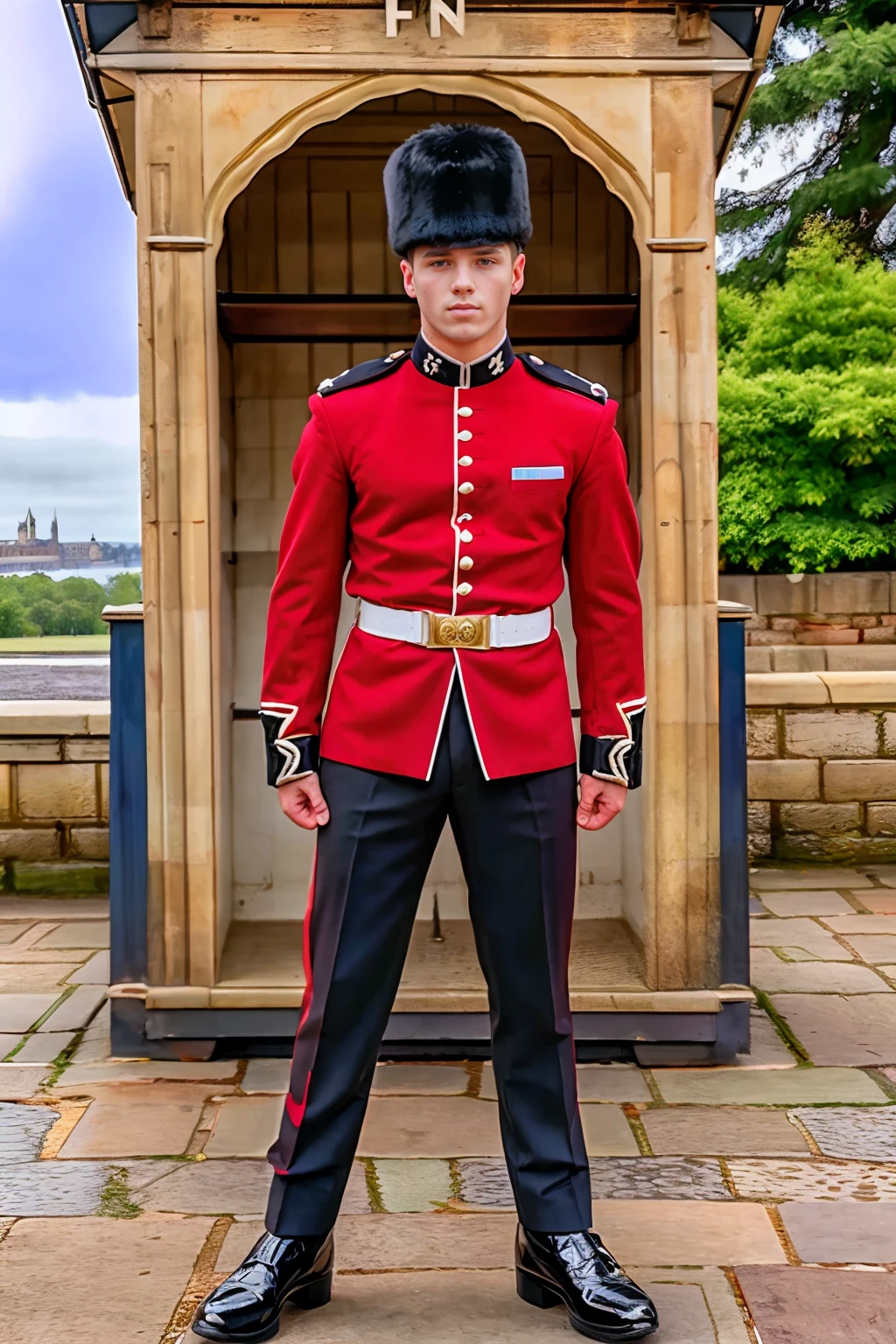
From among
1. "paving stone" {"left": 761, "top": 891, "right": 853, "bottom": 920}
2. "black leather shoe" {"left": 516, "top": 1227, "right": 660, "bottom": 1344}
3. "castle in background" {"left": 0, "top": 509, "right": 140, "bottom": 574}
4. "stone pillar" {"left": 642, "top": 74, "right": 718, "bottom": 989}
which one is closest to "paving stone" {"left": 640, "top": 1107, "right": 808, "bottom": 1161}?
"stone pillar" {"left": 642, "top": 74, "right": 718, "bottom": 989}

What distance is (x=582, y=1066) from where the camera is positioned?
11.0 feet

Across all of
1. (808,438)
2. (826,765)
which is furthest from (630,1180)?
(808,438)

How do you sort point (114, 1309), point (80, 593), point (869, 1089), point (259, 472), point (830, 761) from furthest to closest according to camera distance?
1. point (80, 593)
2. point (830, 761)
3. point (259, 472)
4. point (869, 1089)
5. point (114, 1309)

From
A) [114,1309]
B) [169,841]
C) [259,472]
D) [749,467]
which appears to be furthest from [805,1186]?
[749,467]

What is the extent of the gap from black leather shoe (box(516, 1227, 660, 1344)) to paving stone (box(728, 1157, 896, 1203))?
21.6 inches

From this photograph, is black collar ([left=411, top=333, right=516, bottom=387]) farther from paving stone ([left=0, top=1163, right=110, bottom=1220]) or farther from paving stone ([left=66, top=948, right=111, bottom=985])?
paving stone ([left=66, top=948, right=111, bottom=985])

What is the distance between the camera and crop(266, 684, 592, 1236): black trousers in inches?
83.5

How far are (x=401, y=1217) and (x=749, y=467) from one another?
14743mm

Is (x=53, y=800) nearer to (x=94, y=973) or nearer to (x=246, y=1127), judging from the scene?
(x=94, y=973)

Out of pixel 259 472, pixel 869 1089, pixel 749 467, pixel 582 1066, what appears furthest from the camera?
pixel 749 467

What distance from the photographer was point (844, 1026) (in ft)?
11.9

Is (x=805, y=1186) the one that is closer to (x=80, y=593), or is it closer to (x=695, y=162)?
(x=695, y=162)

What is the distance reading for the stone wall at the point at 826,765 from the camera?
579 centimetres

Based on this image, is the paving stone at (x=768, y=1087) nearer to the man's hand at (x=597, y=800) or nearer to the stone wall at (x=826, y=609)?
the man's hand at (x=597, y=800)
